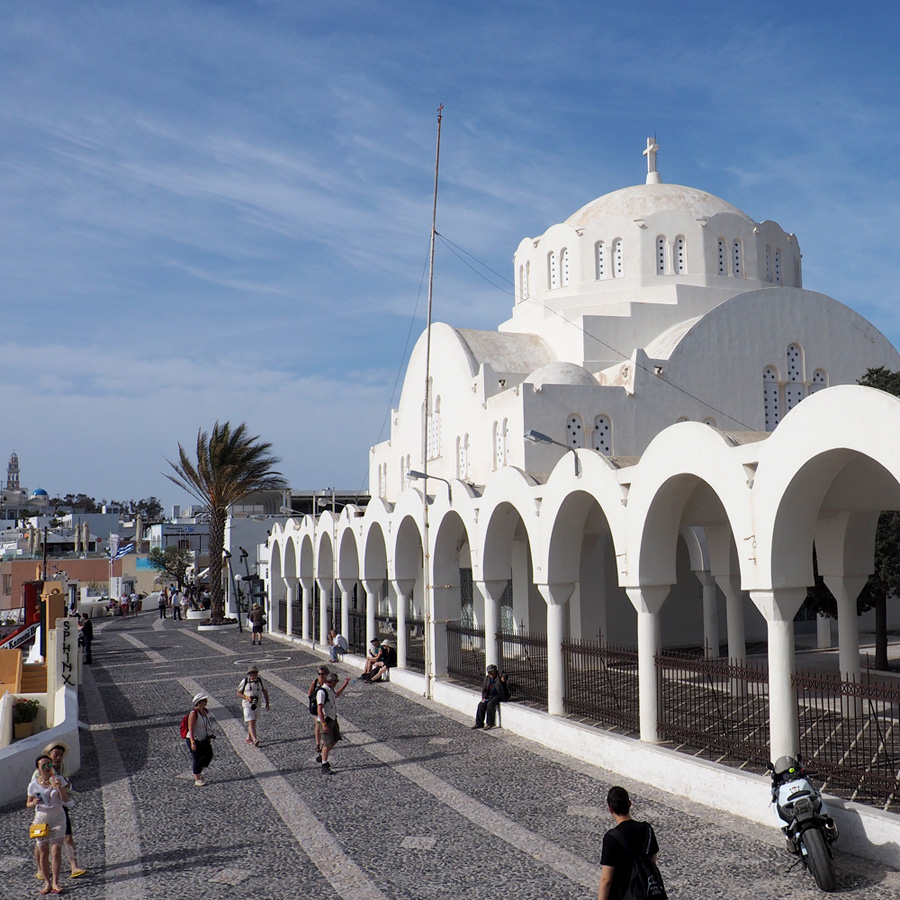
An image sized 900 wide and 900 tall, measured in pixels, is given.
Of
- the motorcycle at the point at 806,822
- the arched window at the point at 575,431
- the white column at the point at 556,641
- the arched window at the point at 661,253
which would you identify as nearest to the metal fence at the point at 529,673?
the white column at the point at 556,641

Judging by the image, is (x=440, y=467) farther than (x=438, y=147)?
Yes

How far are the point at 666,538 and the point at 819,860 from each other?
490cm

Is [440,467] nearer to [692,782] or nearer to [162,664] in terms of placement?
[162,664]

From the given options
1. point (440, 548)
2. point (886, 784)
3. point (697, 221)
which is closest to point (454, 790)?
point (886, 784)

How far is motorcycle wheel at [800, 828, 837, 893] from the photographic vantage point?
6742mm

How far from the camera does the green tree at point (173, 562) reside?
62875mm

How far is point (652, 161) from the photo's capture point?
26094 millimetres

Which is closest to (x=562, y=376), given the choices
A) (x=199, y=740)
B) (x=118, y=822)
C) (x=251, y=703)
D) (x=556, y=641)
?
(x=556, y=641)

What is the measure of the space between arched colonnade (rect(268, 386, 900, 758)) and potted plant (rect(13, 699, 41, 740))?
6.82 meters

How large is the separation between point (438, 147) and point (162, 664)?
14.2 m

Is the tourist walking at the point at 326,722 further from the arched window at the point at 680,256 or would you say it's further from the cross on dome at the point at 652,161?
the cross on dome at the point at 652,161

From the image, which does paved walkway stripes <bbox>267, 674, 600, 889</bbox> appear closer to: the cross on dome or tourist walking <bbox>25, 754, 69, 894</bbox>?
tourist walking <bbox>25, 754, 69, 894</bbox>

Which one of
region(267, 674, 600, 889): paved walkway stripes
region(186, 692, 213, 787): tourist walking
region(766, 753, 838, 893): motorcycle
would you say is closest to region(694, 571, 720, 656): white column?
region(267, 674, 600, 889): paved walkway stripes

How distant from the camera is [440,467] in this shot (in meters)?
23.7
